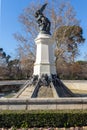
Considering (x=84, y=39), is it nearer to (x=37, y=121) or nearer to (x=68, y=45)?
(x=68, y=45)

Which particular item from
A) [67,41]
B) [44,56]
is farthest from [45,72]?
[67,41]

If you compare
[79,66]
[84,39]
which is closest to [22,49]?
[79,66]

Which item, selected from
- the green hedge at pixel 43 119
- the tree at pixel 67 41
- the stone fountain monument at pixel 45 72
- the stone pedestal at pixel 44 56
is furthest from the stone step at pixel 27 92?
the tree at pixel 67 41

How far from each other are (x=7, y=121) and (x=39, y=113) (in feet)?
3.27

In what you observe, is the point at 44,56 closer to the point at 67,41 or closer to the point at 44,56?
the point at 44,56

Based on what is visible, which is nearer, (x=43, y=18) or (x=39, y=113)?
(x=39, y=113)

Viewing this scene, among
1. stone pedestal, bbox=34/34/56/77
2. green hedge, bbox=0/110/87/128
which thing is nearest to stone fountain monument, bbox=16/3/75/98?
stone pedestal, bbox=34/34/56/77

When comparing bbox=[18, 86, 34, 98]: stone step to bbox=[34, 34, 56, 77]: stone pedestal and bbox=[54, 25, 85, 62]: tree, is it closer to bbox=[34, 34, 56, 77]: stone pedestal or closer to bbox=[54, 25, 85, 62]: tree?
bbox=[34, 34, 56, 77]: stone pedestal

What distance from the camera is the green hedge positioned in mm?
8359

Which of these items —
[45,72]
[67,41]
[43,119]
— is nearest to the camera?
[43,119]

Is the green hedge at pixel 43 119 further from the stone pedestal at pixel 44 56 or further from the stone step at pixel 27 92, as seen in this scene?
the stone pedestal at pixel 44 56

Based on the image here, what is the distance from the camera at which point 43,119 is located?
27.5 ft

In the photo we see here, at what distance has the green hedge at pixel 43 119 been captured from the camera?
27.4 feet

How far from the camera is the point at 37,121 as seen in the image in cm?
840
